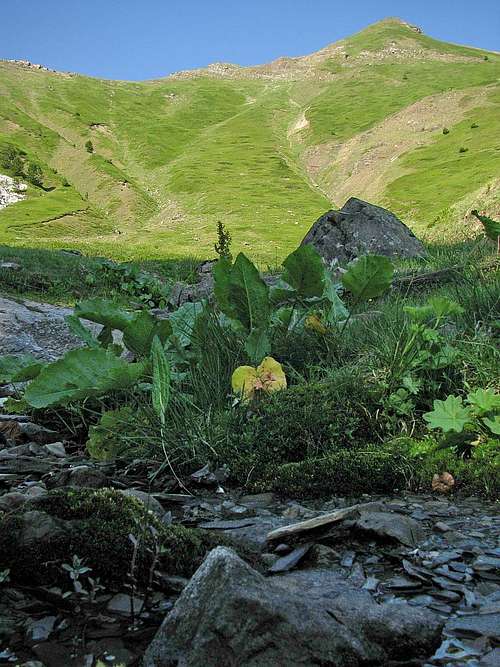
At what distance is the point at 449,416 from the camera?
352 cm

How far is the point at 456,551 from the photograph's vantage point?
265 cm

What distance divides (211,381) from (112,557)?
89.7 inches

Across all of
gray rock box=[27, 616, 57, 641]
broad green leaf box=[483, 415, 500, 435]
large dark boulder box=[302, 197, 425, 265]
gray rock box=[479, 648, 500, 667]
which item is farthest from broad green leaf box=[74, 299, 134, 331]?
large dark boulder box=[302, 197, 425, 265]

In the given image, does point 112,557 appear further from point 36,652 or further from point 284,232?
point 284,232

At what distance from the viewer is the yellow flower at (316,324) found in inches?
185

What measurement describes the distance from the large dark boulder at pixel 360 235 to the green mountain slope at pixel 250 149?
9366 millimetres

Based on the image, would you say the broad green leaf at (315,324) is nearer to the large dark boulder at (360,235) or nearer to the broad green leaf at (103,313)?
the broad green leaf at (103,313)

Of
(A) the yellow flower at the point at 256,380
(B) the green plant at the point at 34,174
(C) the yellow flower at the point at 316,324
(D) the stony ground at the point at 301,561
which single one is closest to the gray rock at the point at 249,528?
(D) the stony ground at the point at 301,561

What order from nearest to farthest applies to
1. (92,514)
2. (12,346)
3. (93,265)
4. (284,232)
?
(92,514)
(12,346)
(93,265)
(284,232)

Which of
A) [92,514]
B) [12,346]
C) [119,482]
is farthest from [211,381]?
[12,346]

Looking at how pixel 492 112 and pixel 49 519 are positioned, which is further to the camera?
pixel 492 112

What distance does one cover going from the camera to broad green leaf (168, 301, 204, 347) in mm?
4930

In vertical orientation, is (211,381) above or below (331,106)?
below

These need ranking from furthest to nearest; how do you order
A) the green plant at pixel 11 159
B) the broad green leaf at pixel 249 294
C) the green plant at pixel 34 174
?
the green plant at pixel 11 159 < the green plant at pixel 34 174 < the broad green leaf at pixel 249 294
